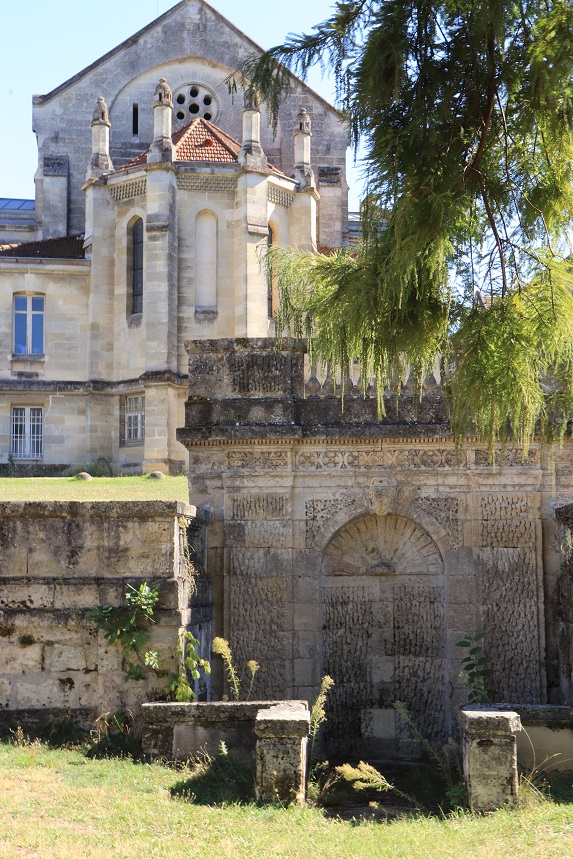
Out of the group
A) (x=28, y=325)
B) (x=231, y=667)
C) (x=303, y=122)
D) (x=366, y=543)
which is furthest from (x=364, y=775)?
(x=303, y=122)

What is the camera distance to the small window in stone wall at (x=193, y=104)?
34.6 m

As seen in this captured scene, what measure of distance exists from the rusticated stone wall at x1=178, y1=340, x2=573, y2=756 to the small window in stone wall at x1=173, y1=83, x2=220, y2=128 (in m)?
24.9

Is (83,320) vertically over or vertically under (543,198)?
over

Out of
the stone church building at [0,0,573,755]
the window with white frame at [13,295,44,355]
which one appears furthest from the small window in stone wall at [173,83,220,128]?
the stone church building at [0,0,573,755]

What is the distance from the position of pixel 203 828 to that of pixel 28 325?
83.2 feet

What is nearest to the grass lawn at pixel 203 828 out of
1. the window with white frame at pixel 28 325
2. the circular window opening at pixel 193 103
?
the window with white frame at pixel 28 325

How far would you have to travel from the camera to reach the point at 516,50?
554 cm

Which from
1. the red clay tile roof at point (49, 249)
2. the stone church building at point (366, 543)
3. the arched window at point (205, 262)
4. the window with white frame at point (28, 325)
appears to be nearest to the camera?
the stone church building at point (366, 543)

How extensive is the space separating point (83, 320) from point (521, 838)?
25721mm

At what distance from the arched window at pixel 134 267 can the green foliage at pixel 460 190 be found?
80.6 ft

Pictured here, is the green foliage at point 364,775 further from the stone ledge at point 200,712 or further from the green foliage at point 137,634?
the green foliage at point 137,634

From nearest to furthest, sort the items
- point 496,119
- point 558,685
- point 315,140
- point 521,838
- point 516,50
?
1. point 516,50
2. point 496,119
3. point 521,838
4. point 558,685
5. point 315,140

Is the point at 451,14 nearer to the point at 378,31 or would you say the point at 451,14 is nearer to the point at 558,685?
the point at 378,31

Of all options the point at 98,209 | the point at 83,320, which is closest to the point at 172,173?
the point at 98,209
